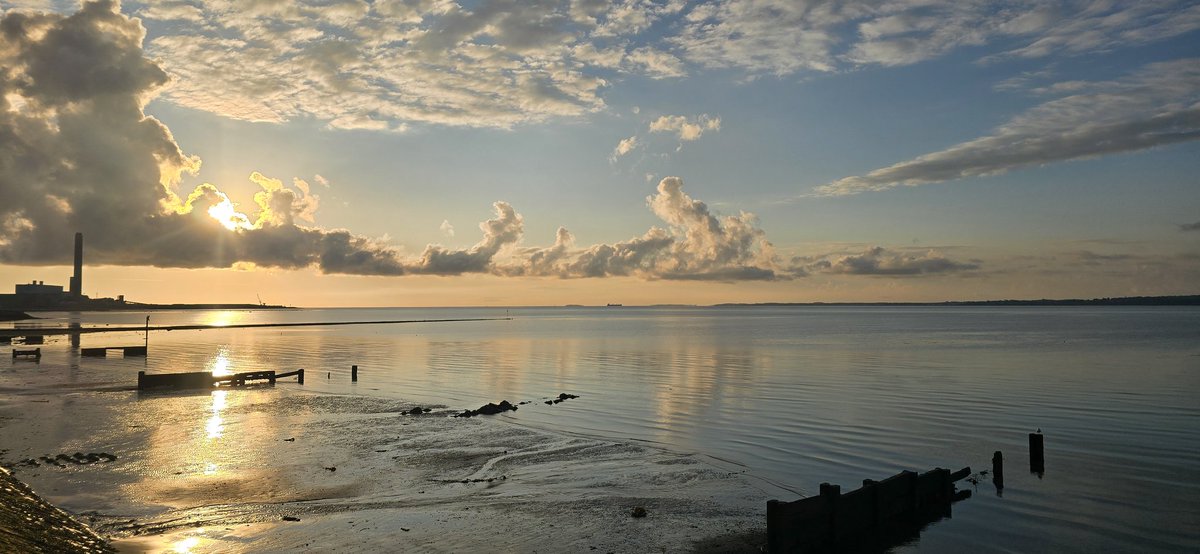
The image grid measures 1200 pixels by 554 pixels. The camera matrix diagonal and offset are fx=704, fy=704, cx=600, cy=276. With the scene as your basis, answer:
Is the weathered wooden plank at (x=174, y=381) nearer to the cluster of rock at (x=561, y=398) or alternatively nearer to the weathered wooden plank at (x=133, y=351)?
the cluster of rock at (x=561, y=398)

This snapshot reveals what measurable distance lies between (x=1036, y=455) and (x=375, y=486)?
2404 cm

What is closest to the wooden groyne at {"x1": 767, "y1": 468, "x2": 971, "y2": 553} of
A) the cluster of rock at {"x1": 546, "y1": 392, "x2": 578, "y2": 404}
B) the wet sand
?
the wet sand

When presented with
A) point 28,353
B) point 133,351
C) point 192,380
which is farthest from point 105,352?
point 192,380

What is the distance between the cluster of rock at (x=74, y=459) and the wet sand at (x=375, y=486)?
0.50 m

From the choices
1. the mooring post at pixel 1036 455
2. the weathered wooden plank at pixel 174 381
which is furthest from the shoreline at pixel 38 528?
the weathered wooden plank at pixel 174 381

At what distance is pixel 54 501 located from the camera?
21062 millimetres

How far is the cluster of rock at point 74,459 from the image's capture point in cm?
2614

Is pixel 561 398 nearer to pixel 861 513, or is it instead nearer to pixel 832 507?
pixel 861 513

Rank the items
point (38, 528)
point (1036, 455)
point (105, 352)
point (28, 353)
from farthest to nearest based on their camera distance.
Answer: point (105, 352) → point (28, 353) → point (1036, 455) → point (38, 528)

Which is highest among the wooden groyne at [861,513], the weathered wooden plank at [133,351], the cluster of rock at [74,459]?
the wooden groyne at [861,513]

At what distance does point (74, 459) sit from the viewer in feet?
88.1

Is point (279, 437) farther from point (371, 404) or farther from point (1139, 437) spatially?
point (1139, 437)

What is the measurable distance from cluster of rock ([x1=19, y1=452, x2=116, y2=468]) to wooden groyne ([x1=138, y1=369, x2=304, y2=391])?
2684cm

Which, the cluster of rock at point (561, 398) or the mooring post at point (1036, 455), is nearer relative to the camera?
the mooring post at point (1036, 455)
